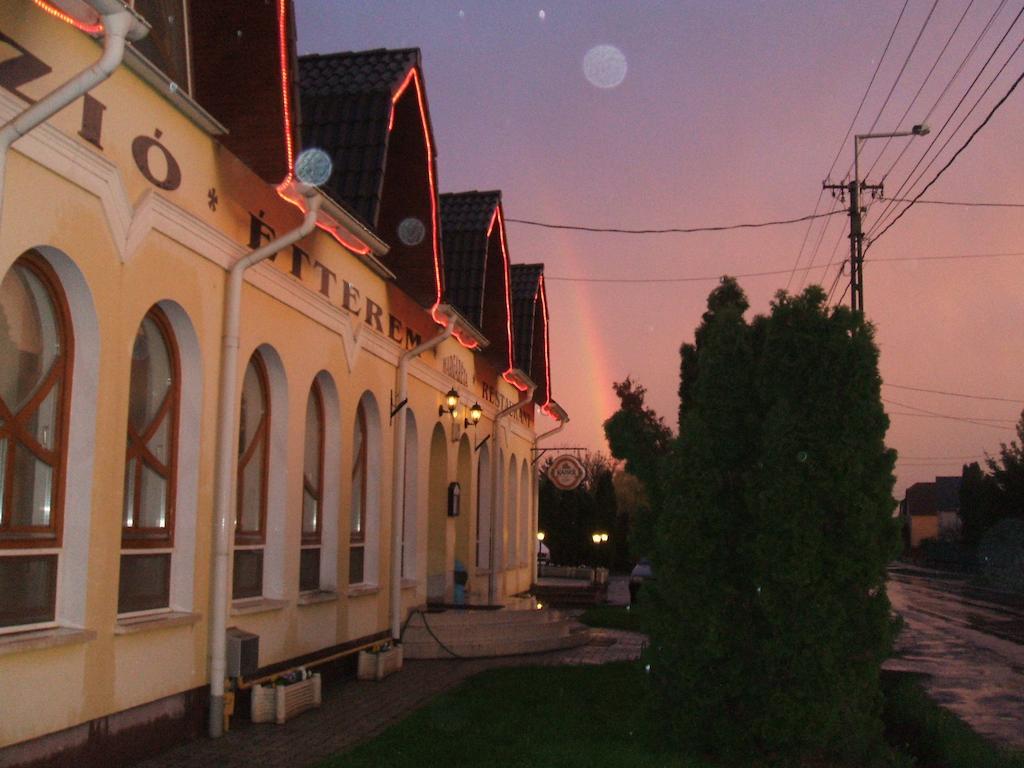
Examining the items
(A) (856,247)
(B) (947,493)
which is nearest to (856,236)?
(A) (856,247)

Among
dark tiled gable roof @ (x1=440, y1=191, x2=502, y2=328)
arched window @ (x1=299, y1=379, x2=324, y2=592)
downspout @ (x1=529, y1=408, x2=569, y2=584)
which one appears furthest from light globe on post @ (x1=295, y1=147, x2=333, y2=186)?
downspout @ (x1=529, y1=408, x2=569, y2=584)

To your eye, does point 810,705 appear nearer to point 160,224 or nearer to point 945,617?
point 160,224

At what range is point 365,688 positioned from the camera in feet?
40.1

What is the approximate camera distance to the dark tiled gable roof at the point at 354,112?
12344 mm

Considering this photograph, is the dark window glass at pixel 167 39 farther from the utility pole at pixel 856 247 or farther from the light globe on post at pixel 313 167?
the utility pole at pixel 856 247

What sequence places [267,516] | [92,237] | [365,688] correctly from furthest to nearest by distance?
[365,688], [267,516], [92,237]

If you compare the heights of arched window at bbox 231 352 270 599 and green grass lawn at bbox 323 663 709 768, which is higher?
arched window at bbox 231 352 270 599

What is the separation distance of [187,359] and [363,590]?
5.35 metres

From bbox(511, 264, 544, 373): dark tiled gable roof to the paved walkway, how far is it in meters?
10.4

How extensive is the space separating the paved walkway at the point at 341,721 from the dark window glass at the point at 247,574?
127 cm

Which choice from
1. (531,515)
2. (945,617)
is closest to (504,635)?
(531,515)

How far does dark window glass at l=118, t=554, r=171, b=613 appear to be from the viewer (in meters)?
8.20

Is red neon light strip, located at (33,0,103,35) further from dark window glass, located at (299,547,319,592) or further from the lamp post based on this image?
the lamp post

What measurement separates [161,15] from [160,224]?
2003 millimetres
